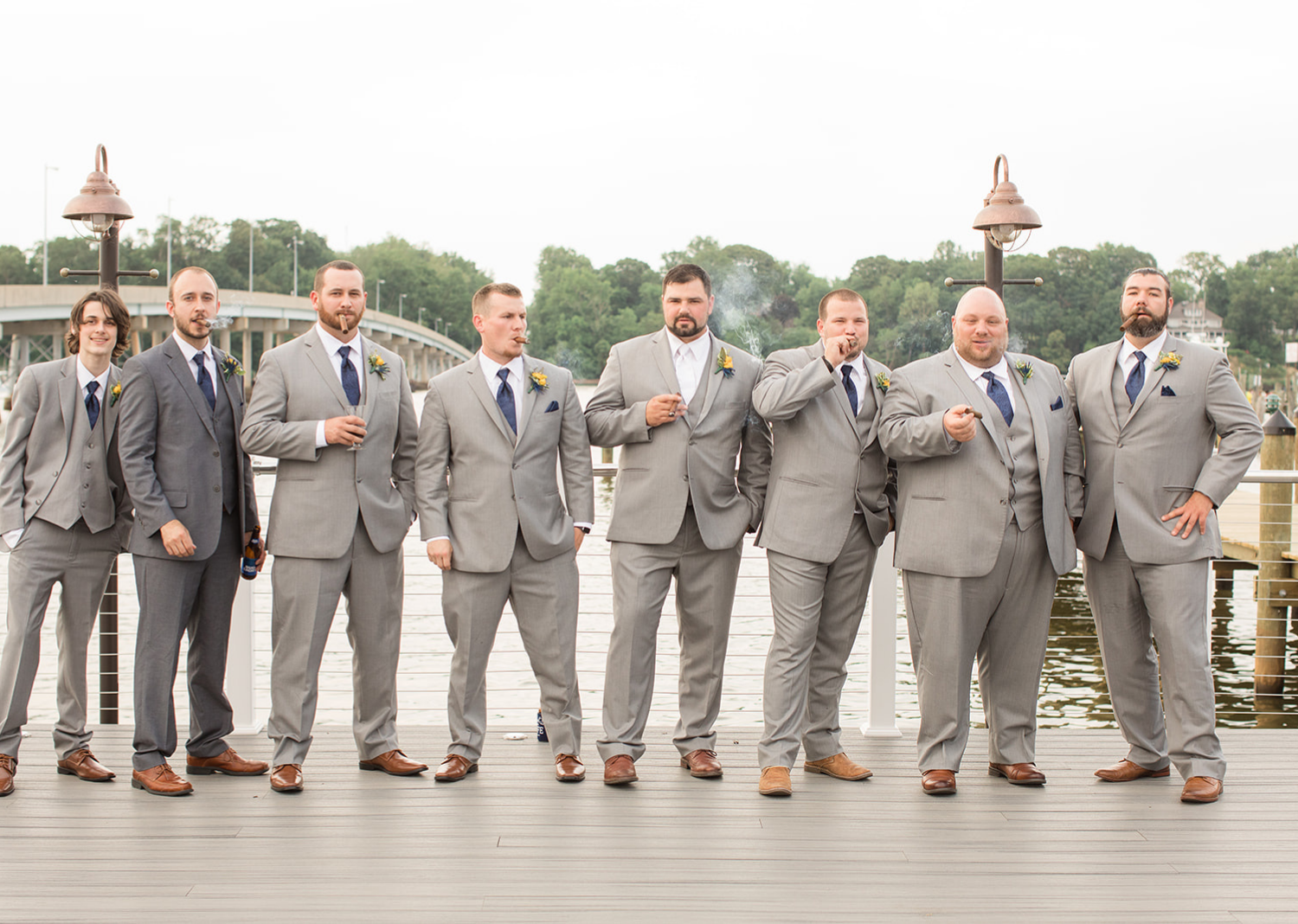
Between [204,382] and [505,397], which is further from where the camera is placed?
[505,397]

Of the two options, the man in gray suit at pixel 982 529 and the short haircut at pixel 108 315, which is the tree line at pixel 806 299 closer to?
the man in gray suit at pixel 982 529

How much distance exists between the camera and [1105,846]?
138 inches

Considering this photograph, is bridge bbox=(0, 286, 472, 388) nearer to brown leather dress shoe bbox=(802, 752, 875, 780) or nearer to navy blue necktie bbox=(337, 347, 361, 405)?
navy blue necktie bbox=(337, 347, 361, 405)

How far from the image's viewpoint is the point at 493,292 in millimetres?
4160

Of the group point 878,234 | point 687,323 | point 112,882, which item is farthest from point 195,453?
point 878,234

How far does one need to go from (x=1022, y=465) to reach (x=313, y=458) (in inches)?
93.7

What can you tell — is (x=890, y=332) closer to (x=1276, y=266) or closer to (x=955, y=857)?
(x=955, y=857)

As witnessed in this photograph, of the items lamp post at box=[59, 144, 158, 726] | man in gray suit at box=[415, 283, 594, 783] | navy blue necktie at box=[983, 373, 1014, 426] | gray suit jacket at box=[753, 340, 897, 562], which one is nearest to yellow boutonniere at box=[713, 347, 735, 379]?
gray suit jacket at box=[753, 340, 897, 562]

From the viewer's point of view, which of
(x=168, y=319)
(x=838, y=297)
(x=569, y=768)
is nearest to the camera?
(x=838, y=297)

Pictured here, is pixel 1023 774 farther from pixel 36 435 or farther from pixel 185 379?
pixel 36 435

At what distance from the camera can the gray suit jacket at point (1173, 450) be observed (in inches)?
159

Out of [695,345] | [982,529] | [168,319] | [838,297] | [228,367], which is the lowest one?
[982,529]

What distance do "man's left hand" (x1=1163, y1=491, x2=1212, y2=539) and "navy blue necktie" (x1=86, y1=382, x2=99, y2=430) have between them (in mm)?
3659

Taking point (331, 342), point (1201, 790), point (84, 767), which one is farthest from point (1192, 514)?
point (84, 767)
